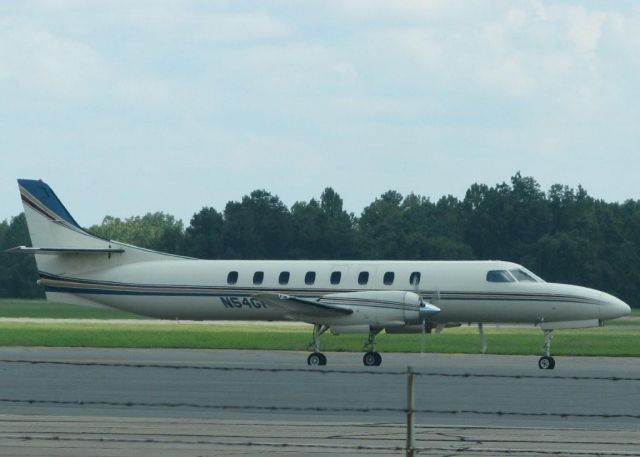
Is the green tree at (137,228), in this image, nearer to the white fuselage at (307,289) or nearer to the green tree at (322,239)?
the green tree at (322,239)

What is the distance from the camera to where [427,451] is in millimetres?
14133

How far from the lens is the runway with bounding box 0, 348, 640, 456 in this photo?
14.5 m

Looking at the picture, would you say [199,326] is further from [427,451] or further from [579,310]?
[427,451]

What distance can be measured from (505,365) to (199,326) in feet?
93.5

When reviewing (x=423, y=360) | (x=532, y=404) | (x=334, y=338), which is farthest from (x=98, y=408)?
(x=334, y=338)

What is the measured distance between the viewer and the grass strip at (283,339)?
39.8 metres

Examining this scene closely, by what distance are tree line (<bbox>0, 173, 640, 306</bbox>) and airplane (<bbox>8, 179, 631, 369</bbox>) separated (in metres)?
63.6

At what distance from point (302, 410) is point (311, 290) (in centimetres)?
1497

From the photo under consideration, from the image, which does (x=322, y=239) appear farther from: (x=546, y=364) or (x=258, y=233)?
(x=546, y=364)

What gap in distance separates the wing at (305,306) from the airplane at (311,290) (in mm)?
29

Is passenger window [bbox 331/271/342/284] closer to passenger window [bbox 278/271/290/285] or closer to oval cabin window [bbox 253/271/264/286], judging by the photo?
passenger window [bbox 278/271/290/285]

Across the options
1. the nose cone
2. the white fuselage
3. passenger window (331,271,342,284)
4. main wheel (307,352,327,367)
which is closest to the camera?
main wheel (307,352,327,367)

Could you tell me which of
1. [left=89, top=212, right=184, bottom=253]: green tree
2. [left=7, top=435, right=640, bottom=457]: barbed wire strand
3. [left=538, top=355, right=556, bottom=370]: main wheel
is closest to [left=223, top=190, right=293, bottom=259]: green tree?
[left=89, top=212, right=184, bottom=253]: green tree

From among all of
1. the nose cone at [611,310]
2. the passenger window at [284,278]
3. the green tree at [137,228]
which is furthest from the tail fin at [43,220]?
the green tree at [137,228]
